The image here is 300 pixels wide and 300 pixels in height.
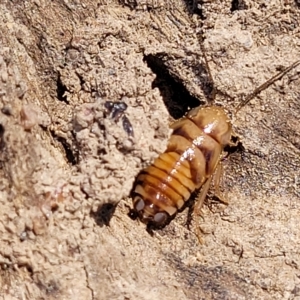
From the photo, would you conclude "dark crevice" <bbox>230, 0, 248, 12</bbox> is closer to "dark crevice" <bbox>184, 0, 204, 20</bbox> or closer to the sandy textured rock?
the sandy textured rock

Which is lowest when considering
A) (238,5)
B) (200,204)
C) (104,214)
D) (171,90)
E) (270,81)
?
(104,214)

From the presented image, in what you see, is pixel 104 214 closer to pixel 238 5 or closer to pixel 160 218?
pixel 160 218

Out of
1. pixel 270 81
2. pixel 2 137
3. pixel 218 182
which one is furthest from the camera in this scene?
pixel 218 182

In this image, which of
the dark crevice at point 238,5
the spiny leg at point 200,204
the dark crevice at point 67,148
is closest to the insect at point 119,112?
the dark crevice at point 67,148

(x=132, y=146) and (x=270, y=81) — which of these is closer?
(x=132, y=146)

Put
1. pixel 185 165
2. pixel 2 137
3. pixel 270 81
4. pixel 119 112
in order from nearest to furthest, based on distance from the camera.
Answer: pixel 2 137 < pixel 119 112 < pixel 270 81 < pixel 185 165

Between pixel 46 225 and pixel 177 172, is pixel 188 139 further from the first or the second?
pixel 46 225

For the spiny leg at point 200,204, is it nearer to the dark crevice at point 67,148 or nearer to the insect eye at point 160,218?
the insect eye at point 160,218

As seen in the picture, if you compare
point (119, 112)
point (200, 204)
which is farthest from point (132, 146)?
point (200, 204)
